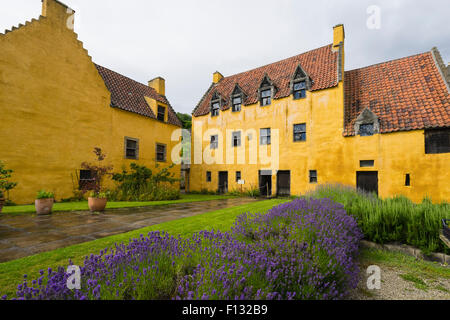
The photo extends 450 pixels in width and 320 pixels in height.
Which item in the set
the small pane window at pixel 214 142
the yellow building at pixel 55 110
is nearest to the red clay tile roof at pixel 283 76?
the small pane window at pixel 214 142

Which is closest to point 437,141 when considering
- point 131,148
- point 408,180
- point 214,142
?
point 408,180

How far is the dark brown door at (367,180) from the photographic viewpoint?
12.0 meters

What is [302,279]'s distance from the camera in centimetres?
210

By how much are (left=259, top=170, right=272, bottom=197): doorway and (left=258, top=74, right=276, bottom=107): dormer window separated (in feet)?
19.2

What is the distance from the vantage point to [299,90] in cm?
1526

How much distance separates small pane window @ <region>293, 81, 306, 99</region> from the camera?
1504 cm

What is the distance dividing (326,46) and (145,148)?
17143 millimetres

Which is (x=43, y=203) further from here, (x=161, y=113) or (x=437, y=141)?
(x=437, y=141)

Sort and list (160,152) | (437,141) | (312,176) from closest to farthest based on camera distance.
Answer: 1. (437,141)
2. (312,176)
3. (160,152)

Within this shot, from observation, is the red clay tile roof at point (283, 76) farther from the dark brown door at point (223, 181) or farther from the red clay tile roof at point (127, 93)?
the dark brown door at point (223, 181)

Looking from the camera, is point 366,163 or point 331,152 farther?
point 331,152

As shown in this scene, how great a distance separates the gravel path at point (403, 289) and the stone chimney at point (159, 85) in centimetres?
2103

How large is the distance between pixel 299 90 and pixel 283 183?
734 cm
